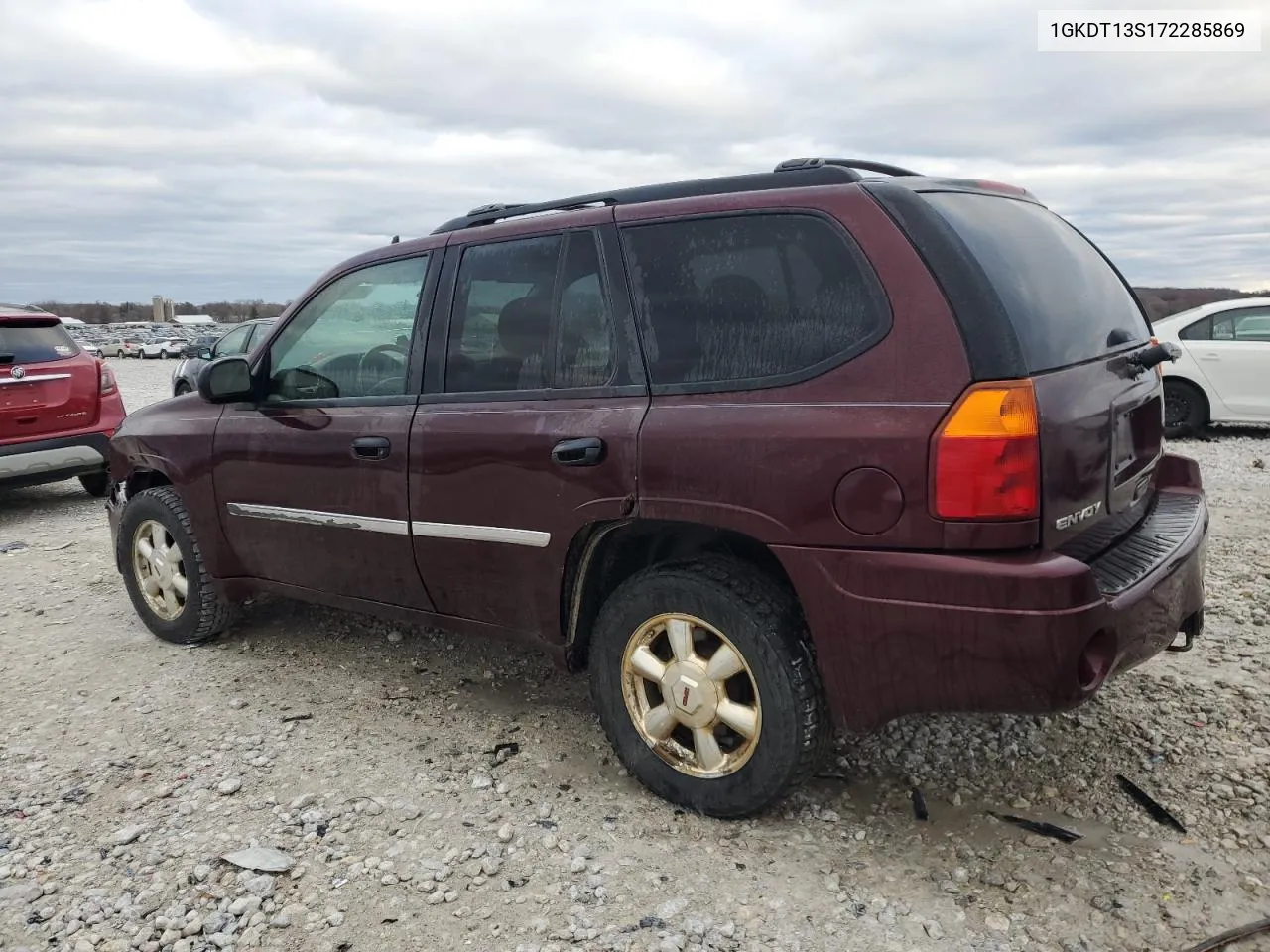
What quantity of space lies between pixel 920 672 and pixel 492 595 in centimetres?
148

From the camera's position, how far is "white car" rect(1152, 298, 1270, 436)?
9.95 m

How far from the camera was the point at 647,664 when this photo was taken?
117 inches

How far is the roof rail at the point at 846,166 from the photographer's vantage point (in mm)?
2942

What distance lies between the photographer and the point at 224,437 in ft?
13.7

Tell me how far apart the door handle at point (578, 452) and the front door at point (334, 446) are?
29.0 inches

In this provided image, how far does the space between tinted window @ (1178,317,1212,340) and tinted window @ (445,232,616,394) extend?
9232 millimetres

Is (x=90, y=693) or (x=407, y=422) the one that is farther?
(x=90, y=693)

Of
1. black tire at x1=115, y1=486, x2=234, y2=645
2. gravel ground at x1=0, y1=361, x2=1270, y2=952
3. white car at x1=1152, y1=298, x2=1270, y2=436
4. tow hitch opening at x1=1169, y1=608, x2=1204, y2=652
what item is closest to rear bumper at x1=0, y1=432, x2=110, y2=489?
black tire at x1=115, y1=486, x2=234, y2=645

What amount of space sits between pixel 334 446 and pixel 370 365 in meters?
0.34

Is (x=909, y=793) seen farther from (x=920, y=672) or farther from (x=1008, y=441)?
(x=1008, y=441)

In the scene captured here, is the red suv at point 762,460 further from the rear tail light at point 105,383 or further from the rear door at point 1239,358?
the rear door at point 1239,358

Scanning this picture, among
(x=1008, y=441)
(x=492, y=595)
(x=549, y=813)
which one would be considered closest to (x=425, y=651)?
(x=492, y=595)

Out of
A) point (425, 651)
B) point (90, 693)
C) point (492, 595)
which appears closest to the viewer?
point (492, 595)

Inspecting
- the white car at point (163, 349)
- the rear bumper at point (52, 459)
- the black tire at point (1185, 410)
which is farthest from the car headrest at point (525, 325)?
the white car at point (163, 349)
